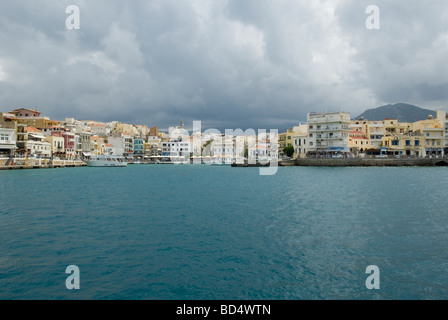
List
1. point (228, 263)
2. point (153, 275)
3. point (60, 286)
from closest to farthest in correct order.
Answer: point (60, 286) → point (153, 275) → point (228, 263)

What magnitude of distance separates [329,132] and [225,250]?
254 ft

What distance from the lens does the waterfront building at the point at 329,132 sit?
273ft

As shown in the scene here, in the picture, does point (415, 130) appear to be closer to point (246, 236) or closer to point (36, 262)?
point (246, 236)

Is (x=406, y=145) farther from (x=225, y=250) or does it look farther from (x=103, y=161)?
(x=225, y=250)

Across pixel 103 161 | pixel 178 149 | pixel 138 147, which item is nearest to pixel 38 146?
pixel 103 161

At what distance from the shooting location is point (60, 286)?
970cm

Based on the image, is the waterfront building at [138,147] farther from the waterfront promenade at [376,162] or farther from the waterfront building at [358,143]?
the waterfront building at [358,143]

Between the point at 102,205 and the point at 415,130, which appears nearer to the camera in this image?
the point at 102,205

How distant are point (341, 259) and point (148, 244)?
7742 mm

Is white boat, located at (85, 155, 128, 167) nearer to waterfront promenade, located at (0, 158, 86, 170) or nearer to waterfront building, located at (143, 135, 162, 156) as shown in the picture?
waterfront promenade, located at (0, 158, 86, 170)

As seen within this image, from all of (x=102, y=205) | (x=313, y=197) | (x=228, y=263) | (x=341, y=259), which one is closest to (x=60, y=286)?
(x=228, y=263)

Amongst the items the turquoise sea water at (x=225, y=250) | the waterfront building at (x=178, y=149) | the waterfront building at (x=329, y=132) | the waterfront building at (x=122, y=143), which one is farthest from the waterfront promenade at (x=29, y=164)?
the waterfront building at (x=329, y=132)

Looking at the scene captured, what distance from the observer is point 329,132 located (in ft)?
278
